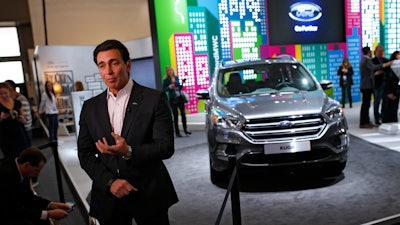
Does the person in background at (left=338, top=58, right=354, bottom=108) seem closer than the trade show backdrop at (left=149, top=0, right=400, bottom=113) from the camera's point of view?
No

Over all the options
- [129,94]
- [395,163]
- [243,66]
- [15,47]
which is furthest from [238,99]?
[15,47]

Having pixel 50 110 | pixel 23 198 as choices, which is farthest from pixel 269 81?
pixel 50 110

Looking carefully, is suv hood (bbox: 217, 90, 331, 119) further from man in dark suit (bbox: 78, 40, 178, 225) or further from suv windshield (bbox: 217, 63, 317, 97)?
man in dark suit (bbox: 78, 40, 178, 225)

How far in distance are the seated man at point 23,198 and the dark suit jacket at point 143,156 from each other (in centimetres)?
104

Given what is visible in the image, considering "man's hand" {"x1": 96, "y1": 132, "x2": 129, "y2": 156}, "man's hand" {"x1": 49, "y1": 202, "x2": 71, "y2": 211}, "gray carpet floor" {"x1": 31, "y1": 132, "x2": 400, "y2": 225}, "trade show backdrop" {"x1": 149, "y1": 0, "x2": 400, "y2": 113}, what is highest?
"trade show backdrop" {"x1": 149, "y1": 0, "x2": 400, "y2": 113}

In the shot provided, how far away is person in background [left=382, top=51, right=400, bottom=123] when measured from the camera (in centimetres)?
696

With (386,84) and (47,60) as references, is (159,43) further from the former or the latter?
(386,84)

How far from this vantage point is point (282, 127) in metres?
3.96

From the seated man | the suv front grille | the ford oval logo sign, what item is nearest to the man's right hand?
the seated man

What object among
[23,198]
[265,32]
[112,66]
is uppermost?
[265,32]

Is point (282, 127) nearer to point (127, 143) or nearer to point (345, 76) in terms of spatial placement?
point (127, 143)

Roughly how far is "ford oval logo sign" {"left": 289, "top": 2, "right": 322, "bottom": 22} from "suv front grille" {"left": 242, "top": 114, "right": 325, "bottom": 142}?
764cm

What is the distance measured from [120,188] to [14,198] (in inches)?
52.4

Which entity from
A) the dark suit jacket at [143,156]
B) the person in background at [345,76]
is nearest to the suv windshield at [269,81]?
the dark suit jacket at [143,156]
